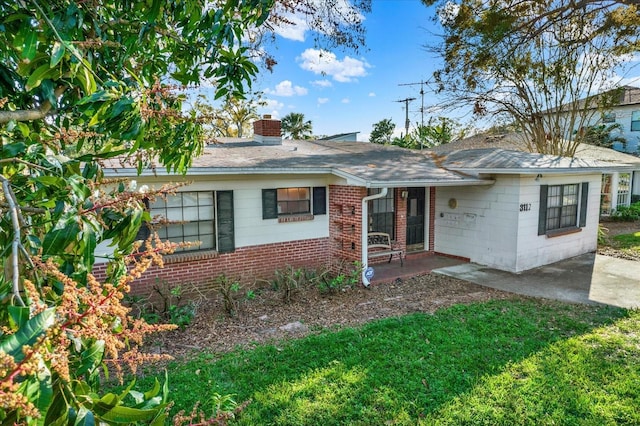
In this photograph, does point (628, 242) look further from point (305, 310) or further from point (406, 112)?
point (406, 112)

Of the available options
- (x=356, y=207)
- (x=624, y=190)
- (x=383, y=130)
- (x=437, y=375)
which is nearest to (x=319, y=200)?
(x=356, y=207)

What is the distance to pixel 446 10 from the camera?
13875 mm

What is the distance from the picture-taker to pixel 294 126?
37.0 meters

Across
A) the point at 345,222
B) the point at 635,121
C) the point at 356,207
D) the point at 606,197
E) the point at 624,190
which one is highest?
the point at 635,121

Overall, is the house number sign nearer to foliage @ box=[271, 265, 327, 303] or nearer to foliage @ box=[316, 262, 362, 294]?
foliage @ box=[316, 262, 362, 294]

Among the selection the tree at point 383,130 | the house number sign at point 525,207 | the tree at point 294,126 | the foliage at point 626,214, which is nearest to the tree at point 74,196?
the house number sign at point 525,207

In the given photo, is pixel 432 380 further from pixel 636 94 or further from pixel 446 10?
pixel 636 94

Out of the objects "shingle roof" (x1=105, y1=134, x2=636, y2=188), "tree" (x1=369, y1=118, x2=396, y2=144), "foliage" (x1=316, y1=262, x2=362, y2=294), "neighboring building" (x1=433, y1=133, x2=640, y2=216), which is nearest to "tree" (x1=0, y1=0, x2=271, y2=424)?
"shingle roof" (x1=105, y1=134, x2=636, y2=188)

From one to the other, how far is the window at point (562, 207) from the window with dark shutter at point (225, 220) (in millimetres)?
8086

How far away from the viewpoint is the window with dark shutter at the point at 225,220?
28.2 ft

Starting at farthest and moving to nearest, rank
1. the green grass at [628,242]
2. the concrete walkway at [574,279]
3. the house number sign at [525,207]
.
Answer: the green grass at [628,242] → the house number sign at [525,207] → the concrete walkway at [574,279]

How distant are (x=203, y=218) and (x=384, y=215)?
5260 mm

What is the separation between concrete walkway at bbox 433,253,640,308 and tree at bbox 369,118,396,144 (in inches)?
1237

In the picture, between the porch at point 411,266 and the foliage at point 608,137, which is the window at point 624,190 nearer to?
the foliage at point 608,137
